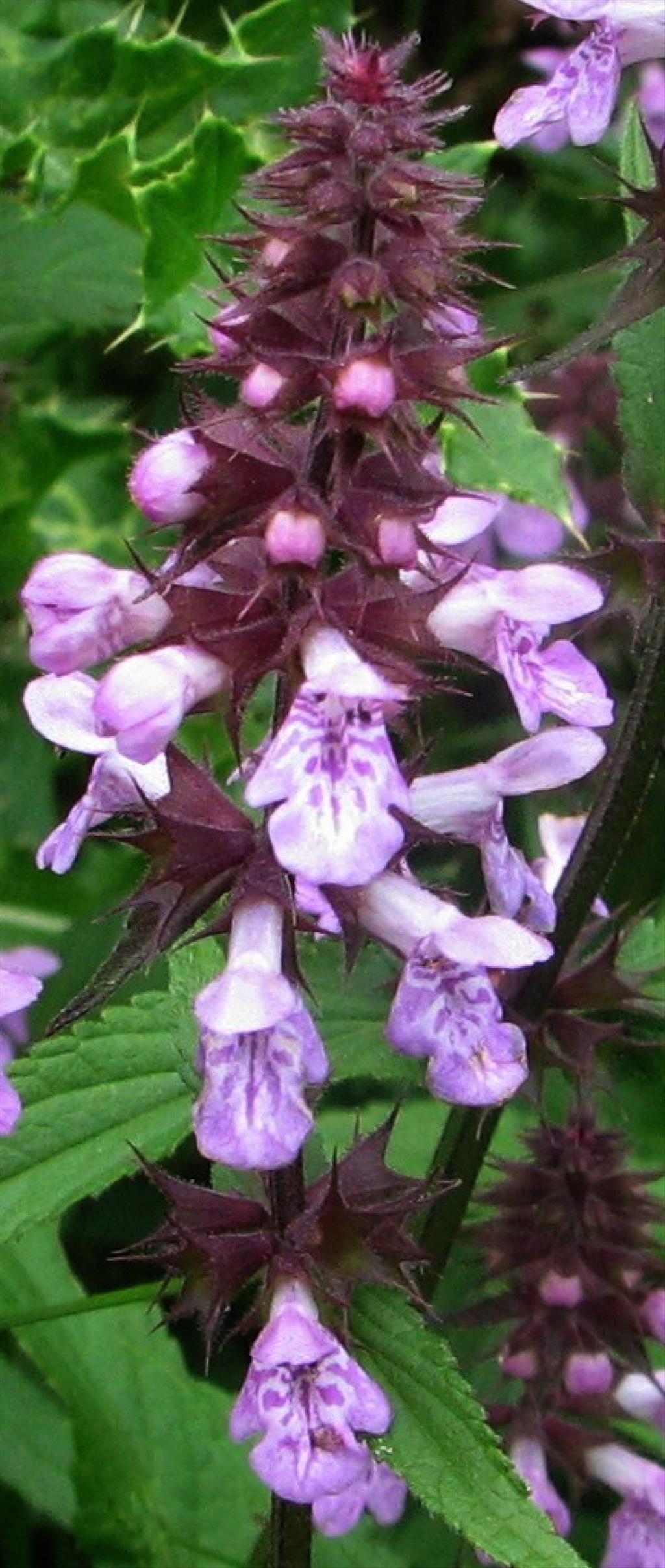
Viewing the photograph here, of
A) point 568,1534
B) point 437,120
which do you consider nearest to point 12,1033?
point 568,1534

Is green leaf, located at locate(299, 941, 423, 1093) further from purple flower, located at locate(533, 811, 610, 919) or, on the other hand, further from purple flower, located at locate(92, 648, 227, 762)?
purple flower, located at locate(92, 648, 227, 762)

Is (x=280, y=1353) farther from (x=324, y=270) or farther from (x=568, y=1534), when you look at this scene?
(x=568, y=1534)

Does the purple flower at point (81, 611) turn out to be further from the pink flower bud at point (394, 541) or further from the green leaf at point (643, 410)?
the green leaf at point (643, 410)

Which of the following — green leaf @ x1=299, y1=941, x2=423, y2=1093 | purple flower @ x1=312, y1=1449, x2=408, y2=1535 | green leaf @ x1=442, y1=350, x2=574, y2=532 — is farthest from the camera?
green leaf @ x1=442, y1=350, x2=574, y2=532

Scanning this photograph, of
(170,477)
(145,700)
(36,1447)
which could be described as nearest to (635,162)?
(170,477)

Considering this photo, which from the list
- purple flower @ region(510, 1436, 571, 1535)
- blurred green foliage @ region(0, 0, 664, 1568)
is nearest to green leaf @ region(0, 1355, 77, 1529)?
blurred green foliage @ region(0, 0, 664, 1568)

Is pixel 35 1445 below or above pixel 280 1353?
below

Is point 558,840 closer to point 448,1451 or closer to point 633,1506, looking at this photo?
point 633,1506
